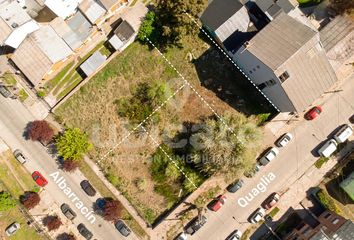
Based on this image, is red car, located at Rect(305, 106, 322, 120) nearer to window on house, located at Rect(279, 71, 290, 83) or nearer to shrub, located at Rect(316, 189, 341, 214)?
shrub, located at Rect(316, 189, 341, 214)

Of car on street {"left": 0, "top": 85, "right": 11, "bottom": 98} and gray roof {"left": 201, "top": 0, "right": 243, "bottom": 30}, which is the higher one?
car on street {"left": 0, "top": 85, "right": 11, "bottom": 98}

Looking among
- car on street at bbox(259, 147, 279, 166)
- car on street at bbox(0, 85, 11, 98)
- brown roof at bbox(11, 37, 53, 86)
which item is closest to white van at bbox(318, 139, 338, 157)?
car on street at bbox(259, 147, 279, 166)

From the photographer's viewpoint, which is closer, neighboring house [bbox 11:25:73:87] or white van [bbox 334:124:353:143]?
neighboring house [bbox 11:25:73:87]

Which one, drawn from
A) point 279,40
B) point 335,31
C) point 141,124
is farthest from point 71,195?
point 335,31

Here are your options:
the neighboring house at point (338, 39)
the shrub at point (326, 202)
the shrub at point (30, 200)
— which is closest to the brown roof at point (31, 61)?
the shrub at point (30, 200)

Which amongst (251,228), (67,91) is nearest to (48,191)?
(67,91)

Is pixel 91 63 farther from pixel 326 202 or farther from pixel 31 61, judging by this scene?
pixel 326 202

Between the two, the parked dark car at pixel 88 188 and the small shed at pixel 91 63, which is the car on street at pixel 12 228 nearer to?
the parked dark car at pixel 88 188

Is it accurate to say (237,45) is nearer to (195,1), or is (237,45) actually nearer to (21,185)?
(195,1)
